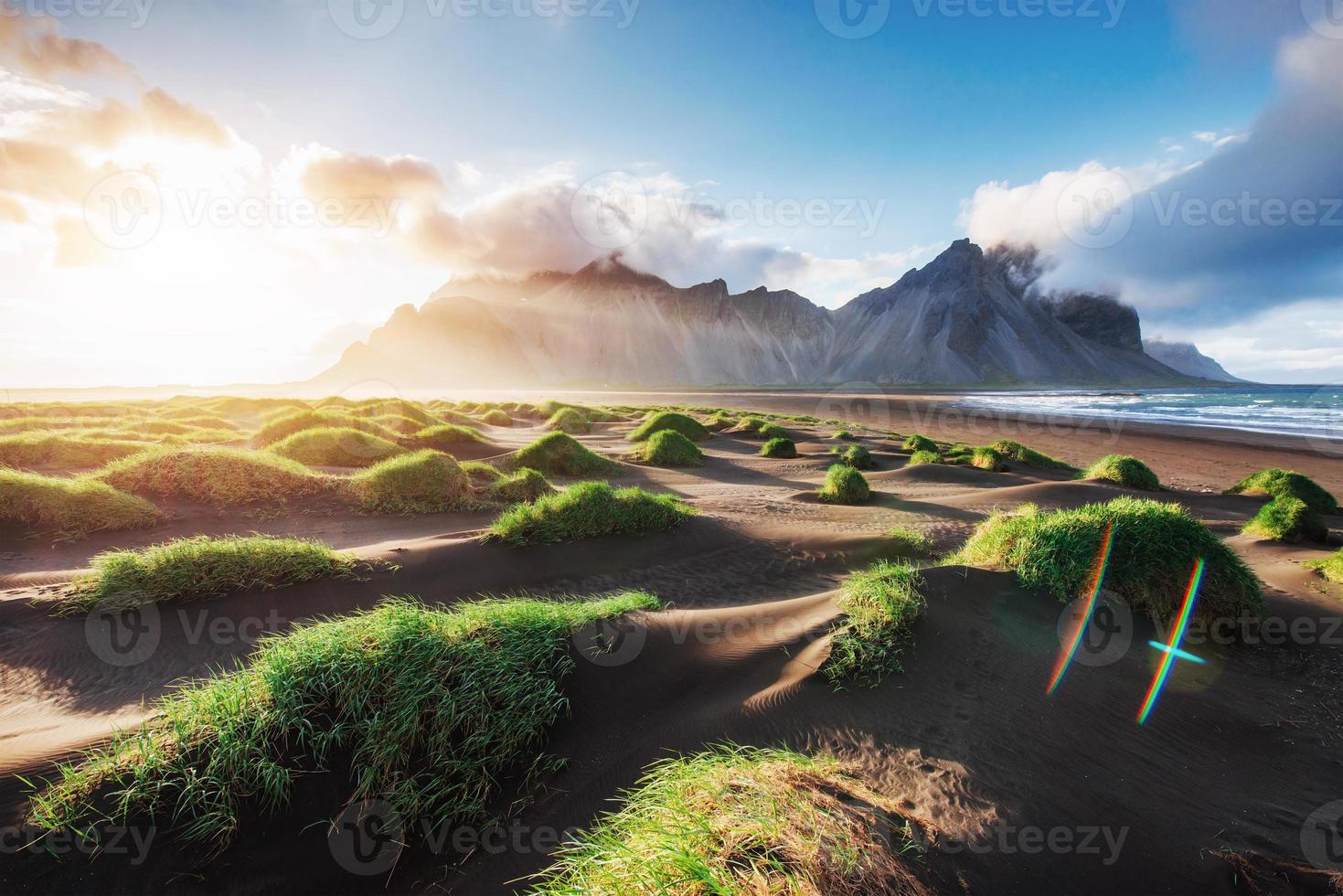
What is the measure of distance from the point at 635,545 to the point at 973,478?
13.0 metres

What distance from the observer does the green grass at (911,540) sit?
8.54 m

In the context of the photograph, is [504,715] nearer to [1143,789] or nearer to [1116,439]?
[1143,789]

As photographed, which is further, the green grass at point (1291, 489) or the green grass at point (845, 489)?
the green grass at point (845, 489)

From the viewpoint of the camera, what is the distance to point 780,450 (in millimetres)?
20469

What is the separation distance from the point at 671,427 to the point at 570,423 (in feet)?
24.5

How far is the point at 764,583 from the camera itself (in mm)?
7582

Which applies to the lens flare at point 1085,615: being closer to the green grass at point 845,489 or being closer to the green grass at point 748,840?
the green grass at point 748,840

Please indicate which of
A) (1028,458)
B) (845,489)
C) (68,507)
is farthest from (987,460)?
(68,507)

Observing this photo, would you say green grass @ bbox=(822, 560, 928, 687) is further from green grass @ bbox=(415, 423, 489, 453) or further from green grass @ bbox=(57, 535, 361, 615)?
green grass @ bbox=(415, 423, 489, 453)

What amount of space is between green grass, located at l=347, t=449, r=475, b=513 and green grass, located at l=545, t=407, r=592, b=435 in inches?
647

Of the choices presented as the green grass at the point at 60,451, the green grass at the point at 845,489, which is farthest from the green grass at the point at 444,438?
the green grass at the point at 845,489

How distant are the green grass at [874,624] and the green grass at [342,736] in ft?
7.69

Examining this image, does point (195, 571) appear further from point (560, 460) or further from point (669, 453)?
point (669, 453)

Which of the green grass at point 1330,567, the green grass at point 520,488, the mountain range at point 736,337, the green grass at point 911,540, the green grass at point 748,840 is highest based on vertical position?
the mountain range at point 736,337
